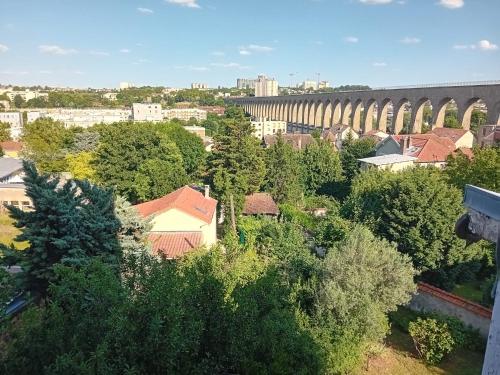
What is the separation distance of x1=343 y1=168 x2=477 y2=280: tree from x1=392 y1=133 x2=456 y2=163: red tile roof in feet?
51.3

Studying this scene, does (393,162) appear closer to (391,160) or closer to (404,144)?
(391,160)

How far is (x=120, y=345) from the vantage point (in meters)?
6.25

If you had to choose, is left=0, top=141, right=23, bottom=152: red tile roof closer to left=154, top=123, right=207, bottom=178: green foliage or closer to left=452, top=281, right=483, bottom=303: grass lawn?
left=154, top=123, right=207, bottom=178: green foliage

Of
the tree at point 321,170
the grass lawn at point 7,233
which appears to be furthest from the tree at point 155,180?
the tree at point 321,170

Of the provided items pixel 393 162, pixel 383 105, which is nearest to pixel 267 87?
pixel 383 105

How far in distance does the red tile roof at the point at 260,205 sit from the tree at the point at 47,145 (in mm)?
19845

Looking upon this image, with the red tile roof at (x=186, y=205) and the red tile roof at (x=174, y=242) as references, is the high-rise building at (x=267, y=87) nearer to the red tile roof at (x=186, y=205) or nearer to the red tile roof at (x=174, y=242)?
the red tile roof at (x=186, y=205)

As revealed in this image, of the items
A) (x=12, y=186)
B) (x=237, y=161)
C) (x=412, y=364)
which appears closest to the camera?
(x=412, y=364)

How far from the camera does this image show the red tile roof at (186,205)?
20.2 m

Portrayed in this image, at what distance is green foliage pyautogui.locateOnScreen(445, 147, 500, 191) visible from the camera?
782 inches

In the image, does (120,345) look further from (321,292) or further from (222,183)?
(222,183)

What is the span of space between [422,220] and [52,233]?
1360 cm

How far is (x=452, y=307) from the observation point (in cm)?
1405

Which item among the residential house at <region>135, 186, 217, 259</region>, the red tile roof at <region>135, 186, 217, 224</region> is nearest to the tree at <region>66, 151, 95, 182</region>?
the red tile roof at <region>135, 186, 217, 224</region>
